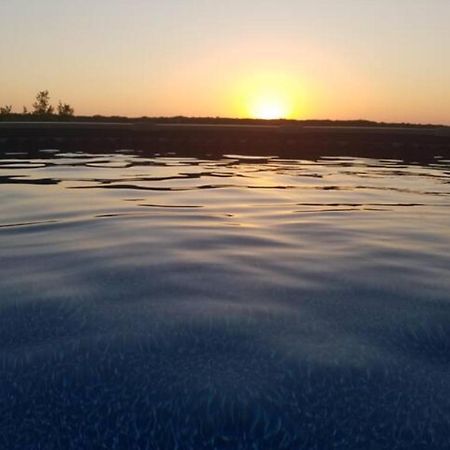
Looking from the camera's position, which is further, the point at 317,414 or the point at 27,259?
the point at 27,259

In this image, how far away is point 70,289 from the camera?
529 cm

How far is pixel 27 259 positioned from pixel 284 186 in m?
9.16

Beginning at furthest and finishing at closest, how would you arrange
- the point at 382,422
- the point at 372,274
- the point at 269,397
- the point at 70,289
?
1. the point at 372,274
2. the point at 70,289
3. the point at 269,397
4. the point at 382,422

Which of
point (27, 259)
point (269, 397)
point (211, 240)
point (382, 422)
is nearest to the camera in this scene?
point (382, 422)

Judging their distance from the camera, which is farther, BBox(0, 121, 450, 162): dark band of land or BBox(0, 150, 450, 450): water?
BBox(0, 121, 450, 162): dark band of land

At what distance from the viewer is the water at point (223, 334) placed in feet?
10.7

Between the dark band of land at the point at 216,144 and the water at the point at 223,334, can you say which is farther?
the dark band of land at the point at 216,144

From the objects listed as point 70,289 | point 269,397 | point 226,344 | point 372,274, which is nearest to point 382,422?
point 269,397

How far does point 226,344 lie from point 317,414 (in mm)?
1040

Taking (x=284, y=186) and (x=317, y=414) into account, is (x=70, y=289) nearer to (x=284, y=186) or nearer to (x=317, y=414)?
(x=317, y=414)

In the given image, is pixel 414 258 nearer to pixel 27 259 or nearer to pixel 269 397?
pixel 269 397

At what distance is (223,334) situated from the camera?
4.29 meters

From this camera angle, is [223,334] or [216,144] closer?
[223,334]

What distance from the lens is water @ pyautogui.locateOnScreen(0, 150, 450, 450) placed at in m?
3.25
